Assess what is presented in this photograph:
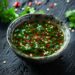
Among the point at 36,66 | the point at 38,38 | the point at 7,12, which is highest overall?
the point at 7,12

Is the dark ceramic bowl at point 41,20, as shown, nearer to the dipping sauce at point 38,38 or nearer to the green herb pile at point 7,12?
the dipping sauce at point 38,38

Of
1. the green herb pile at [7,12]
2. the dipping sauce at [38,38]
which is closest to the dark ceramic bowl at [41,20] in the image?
the dipping sauce at [38,38]

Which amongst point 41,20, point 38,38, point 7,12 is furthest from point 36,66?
point 7,12

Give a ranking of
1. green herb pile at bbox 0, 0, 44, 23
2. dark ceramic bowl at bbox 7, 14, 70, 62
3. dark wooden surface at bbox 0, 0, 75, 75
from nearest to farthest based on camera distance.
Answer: dark ceramic bowl at bbox 7, 14, 70, 62
dark wooden surface at bbox 0, 0, 75, 75
green herb pile at bbox 0, 0, 44, 23

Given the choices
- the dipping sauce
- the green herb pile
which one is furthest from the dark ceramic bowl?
the green herb pile

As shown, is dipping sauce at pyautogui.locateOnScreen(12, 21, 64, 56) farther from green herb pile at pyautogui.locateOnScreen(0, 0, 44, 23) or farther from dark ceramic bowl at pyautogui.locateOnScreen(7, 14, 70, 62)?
green herb pile at pyautogui.locateOnScreen(0, 0, 44, 23)

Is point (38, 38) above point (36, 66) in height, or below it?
above

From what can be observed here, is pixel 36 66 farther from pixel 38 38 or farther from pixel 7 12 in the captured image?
pixel 7 12

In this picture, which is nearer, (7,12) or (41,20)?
(41,20)

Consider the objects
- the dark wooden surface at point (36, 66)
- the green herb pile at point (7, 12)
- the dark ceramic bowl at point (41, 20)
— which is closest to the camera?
the dark ceramic bowl at point (41, 20)
